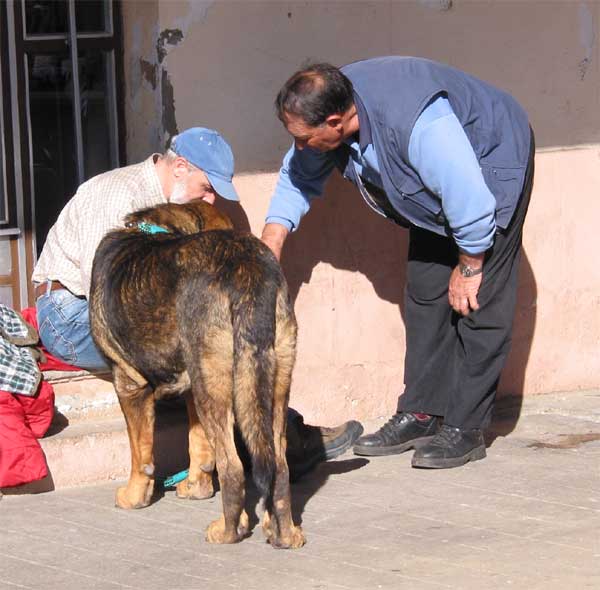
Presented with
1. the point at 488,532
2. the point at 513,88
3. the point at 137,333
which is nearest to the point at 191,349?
the point at 137,333

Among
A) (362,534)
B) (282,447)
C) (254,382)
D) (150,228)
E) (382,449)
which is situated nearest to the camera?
(254,382)

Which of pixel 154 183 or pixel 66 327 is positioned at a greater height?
pixel 154 183

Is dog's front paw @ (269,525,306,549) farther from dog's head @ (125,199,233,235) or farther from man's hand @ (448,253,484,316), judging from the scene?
man's hand @ (448,253,484,316)

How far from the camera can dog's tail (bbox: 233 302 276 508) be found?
4504 millimetres

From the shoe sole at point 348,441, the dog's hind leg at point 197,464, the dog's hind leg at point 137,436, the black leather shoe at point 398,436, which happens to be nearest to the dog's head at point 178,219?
the dog's hind leg at point 137,436

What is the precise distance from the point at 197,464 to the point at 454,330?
143 centimetres

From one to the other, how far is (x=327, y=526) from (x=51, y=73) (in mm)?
2725

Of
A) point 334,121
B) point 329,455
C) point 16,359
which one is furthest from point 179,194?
point 329,455

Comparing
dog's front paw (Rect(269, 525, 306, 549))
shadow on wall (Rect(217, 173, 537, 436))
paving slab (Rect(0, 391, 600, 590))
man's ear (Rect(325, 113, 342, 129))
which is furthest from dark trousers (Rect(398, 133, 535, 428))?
dog's front paw (Rect(269, 525, 306, 549))

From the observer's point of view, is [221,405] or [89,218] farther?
[89,218]

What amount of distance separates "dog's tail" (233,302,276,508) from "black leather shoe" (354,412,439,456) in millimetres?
1525

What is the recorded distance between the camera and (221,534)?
4781 mm

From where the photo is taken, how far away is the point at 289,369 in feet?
15.4

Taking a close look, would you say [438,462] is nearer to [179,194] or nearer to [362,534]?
[362,534]
